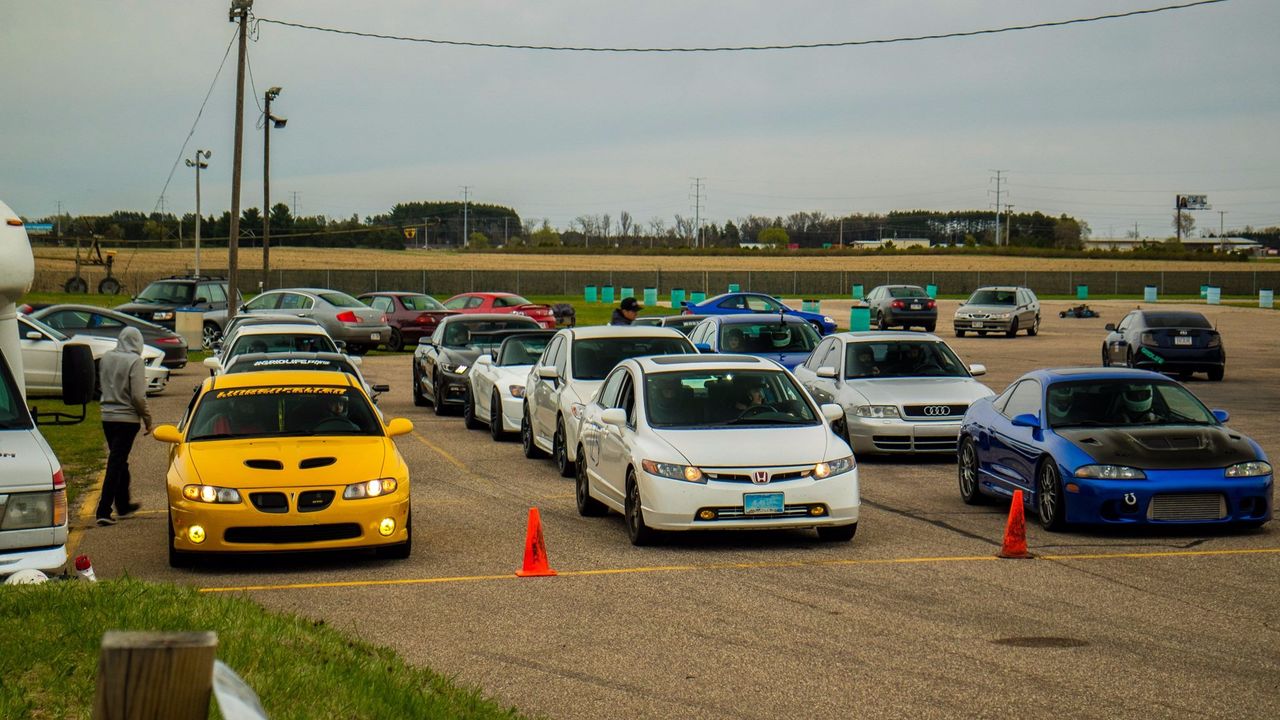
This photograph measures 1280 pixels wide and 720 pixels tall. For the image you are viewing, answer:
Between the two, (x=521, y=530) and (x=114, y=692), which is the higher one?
(x=114, y=692)

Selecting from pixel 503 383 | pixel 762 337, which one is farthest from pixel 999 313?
pixel 503 383

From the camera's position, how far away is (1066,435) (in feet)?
41.7

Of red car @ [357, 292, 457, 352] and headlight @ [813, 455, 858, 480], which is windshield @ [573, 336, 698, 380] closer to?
headlight @ [813, 455, 858, 480]

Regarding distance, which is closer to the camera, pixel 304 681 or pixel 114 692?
pixel 114 692

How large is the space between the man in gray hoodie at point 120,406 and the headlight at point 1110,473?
26.5 ft

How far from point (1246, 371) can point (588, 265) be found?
9293cm

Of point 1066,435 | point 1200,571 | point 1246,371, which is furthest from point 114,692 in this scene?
point 1246,371

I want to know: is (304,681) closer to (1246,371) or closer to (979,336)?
(1246,371)

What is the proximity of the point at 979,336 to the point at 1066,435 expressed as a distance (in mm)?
37658

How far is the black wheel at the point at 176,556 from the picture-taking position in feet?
34.8

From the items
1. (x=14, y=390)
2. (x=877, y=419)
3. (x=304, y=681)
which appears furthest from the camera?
(x=877, y=419)

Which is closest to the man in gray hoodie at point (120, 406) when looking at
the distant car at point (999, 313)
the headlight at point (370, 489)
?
the headlight at point (370, 489)

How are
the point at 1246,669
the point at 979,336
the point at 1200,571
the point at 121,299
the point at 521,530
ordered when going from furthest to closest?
1. the point at 121,299
2. the point at 979,336
3. the point at 521,530
4. the point at 1200,571
5. the point at 1246,669

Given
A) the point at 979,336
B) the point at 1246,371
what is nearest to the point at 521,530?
the point at 1246,371
